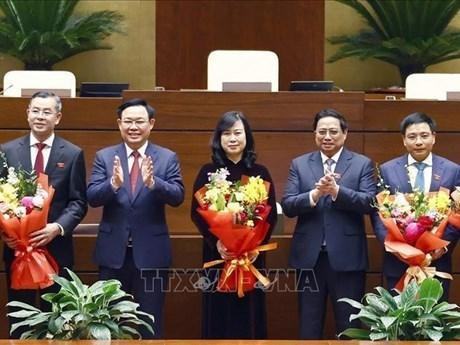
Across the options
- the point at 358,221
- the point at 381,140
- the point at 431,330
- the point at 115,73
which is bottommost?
the point at 431,330

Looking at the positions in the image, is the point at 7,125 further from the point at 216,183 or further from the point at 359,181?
the point at 359,181

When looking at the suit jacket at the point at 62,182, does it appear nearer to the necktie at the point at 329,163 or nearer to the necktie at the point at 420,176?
the necktie at the point at 329,163

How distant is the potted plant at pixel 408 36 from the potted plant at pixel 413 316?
558 centimetres

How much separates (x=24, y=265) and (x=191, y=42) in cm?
528

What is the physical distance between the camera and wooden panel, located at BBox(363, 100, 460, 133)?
6.68m

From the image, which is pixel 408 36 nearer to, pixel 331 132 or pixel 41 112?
pixel 331 132

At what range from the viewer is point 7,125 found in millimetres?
6648

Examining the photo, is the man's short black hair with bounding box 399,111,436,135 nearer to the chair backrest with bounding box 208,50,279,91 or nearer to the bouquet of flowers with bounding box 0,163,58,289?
the chair backrest with bounding box 208,50,279,91

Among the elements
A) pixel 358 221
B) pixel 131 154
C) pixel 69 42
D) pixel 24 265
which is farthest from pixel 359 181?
pixel 69 42

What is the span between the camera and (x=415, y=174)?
5.96 m

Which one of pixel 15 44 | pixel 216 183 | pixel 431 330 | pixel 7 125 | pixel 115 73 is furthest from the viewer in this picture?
pixel 115 73

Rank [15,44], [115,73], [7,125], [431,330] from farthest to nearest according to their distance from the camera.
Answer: [115,73]
[15,44]
[7,125]
[431,330]

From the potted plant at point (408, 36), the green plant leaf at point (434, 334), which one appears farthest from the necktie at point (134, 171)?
the potted plant at point (408, 36)

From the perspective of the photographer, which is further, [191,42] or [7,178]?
[191,42]
